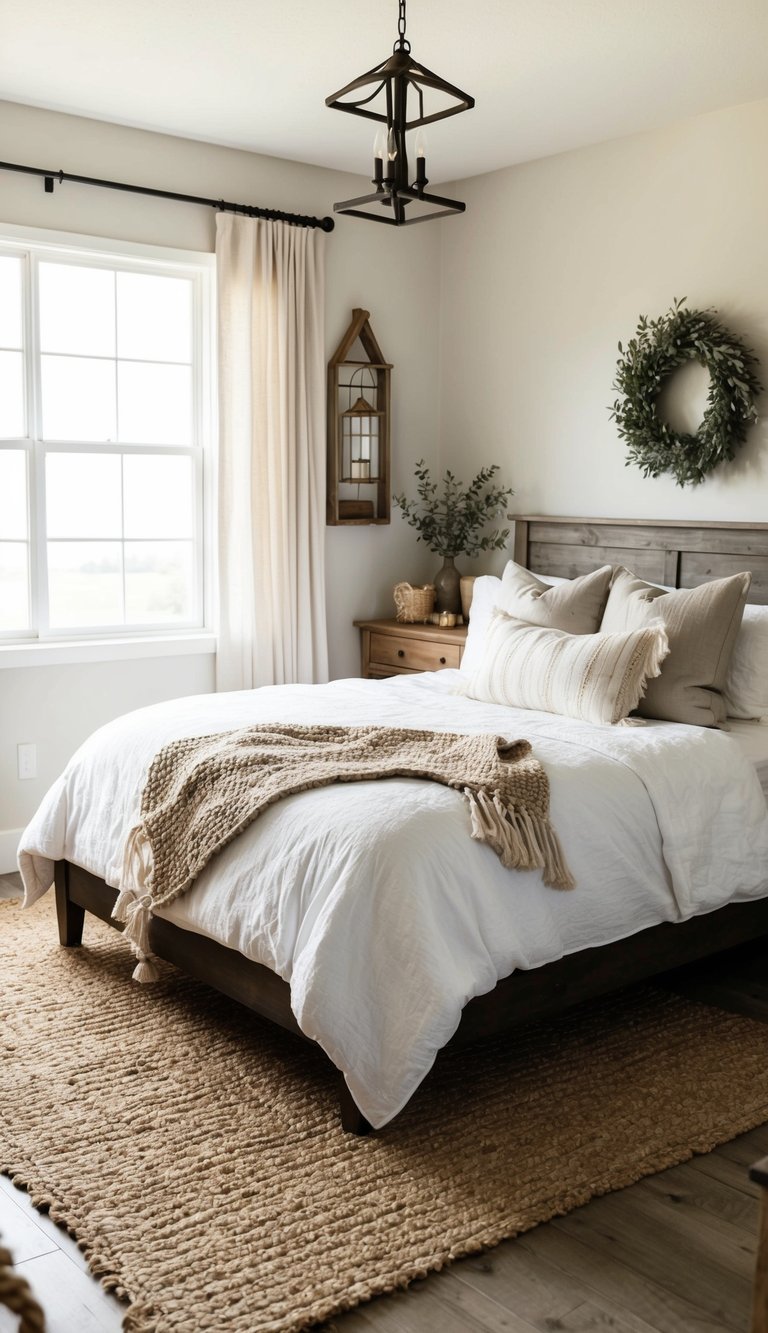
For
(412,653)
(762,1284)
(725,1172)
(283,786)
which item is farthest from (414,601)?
(762,1284)

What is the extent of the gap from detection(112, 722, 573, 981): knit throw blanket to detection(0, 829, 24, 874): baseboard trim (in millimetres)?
1426

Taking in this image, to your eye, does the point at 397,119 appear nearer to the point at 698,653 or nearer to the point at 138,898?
the point at 698,653

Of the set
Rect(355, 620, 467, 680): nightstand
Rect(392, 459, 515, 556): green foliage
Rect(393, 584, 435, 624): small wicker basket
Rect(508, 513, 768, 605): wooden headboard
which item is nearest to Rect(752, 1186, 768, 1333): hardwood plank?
Rect(508, 513, 768, 605): wooden headboard

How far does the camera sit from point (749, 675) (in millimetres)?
3689

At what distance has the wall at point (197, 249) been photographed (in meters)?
4.32

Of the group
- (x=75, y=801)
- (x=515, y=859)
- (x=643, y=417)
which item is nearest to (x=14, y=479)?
(x=75, y=801)

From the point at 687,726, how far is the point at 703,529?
118 cm

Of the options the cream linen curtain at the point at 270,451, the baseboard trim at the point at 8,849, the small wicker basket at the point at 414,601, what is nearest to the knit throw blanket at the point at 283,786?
the baseboard trim at the point at 8,849

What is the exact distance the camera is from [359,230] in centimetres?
519

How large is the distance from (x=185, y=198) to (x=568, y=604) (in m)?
2.16

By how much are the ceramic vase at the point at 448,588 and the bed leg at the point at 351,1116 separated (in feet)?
9.93

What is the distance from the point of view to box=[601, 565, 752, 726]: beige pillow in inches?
139

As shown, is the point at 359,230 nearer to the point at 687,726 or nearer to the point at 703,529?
the point at 703,529

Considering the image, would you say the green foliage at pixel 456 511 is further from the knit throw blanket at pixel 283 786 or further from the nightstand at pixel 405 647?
the knit throw blanket at pixel 283 786
